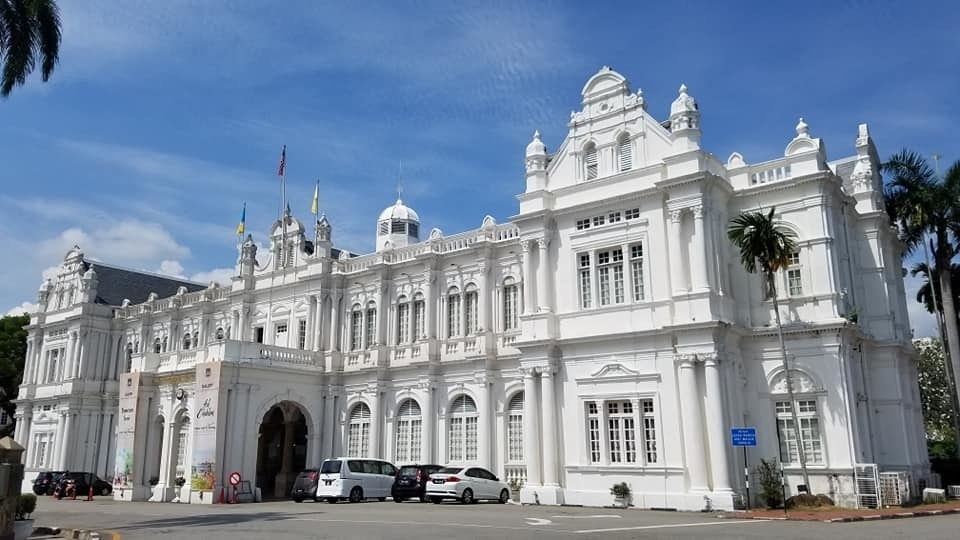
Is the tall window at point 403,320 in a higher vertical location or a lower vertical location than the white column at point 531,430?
higher

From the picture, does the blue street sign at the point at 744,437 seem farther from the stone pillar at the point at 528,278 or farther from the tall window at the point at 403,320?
the tall window at the point at 403,320

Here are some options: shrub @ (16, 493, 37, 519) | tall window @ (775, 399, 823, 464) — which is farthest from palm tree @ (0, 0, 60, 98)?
tall window @ (775, 399, 823, 464)

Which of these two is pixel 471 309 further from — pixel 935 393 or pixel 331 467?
pixel 935 393

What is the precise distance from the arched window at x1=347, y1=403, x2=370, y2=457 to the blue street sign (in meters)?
17.6

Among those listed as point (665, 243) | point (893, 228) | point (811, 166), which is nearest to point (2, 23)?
point (665, 243)

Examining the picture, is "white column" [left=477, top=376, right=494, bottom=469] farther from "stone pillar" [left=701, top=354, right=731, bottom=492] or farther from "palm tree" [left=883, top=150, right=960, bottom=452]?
"palm tree" [left=883, top=150, right=960, bottom=452]

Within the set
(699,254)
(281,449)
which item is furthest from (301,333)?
(699,254)

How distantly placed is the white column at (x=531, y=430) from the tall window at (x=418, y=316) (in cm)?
776

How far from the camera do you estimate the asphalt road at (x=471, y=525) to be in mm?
14828

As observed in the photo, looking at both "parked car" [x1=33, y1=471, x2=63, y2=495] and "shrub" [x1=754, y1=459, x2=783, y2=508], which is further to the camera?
"parked car" [x1=33, y1=471, x2=63, y2=495]

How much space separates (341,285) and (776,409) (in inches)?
798

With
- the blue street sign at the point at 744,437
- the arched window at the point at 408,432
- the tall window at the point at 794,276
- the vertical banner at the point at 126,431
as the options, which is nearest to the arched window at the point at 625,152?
the tall window at the point at 794,276

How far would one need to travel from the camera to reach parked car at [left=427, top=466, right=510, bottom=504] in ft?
83.7

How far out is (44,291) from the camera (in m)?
49.3
